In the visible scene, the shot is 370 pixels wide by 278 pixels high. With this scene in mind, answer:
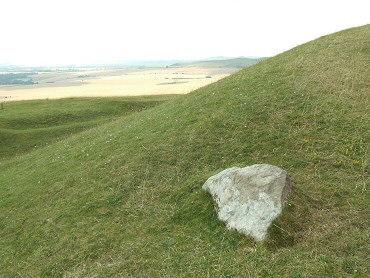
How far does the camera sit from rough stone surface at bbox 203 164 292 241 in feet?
35.0

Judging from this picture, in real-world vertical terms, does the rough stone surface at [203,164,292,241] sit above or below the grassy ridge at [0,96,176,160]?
above

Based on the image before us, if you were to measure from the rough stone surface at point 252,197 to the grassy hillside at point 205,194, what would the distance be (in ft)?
1.24

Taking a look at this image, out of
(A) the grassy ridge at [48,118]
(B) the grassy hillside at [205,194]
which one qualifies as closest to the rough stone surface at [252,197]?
(B) the grassy hillside at [205,194]

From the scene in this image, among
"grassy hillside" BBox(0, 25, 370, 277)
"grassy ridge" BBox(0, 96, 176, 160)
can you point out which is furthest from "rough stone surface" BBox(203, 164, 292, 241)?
"grassy ridge" BBox(0, 96, 176, 160)

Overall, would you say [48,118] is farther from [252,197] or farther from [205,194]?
[252,197]

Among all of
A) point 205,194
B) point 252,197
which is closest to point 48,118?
point 205,194

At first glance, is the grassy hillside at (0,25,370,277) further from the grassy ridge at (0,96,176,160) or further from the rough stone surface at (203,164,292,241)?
the grassy ridge at (0,96,176,160)

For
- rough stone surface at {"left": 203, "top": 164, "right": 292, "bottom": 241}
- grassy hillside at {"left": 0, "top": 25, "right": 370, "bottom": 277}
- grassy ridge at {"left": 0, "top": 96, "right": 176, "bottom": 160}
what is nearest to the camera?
grassy hillside at {"left": 0, "top": 25, "right": 370, "bottom": 277}

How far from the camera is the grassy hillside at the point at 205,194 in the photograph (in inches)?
401

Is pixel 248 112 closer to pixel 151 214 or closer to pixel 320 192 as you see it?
pixel 320 192

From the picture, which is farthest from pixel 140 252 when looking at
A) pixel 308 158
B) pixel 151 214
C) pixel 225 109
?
pixel 225 109

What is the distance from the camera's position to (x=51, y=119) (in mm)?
43031

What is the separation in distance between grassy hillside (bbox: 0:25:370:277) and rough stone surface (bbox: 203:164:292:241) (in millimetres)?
379

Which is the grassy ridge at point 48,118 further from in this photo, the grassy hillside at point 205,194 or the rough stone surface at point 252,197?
the rough stone surface at point 252,197
